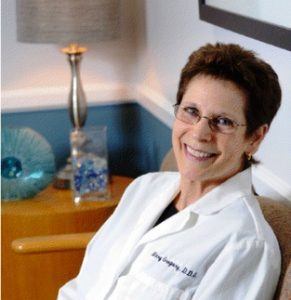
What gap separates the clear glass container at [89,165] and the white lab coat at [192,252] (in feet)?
3.03

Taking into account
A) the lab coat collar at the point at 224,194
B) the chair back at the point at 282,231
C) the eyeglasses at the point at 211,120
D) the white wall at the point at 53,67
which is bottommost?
the white wall at the point at 53,67

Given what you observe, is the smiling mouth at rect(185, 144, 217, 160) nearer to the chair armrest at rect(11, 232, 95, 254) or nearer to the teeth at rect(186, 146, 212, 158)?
the teeth at rect(186, 146, 212, 158)

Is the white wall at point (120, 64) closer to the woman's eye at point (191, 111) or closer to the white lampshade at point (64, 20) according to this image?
the white lampshade at point (64, 20)

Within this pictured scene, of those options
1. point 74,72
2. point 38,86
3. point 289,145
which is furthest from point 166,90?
point 289,145

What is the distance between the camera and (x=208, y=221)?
1.61 meters

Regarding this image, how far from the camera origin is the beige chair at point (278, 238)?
145 centimetres

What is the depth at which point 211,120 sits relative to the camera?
1.63m

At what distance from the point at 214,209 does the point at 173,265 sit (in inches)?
5.8

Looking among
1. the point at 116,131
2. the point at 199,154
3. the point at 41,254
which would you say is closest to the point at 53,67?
the point at 116,131

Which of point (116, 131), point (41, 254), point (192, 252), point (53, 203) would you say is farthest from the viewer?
point (116, 131)

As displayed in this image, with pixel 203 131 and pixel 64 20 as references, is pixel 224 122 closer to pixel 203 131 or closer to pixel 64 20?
pixel 203 131

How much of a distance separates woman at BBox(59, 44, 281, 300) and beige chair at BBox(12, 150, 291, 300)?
0.03 metres

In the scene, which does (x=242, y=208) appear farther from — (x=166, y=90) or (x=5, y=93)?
(x=5, y=93)

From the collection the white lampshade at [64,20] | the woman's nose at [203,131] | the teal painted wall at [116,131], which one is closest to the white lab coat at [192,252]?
the woman's nose at [203,131]
